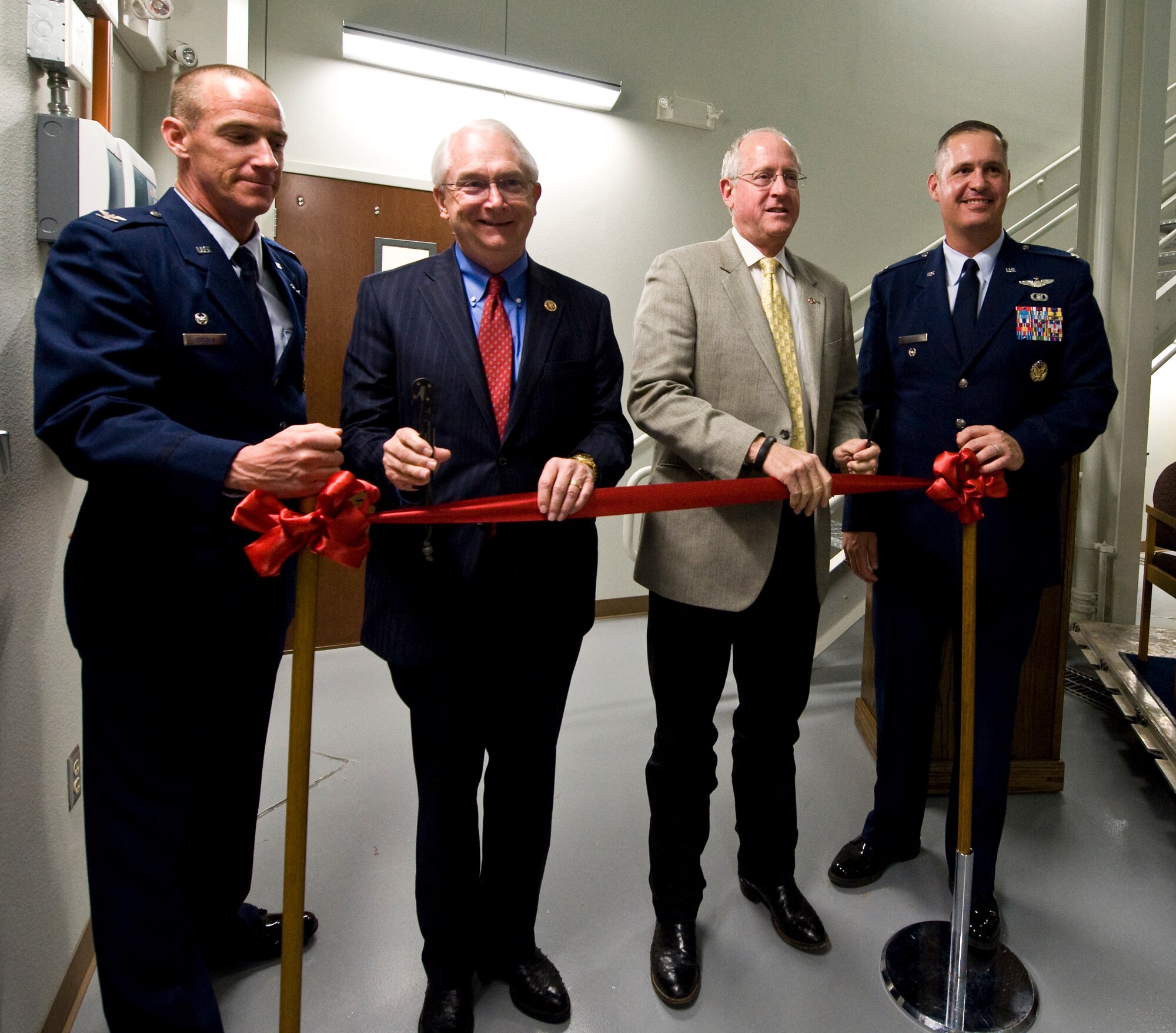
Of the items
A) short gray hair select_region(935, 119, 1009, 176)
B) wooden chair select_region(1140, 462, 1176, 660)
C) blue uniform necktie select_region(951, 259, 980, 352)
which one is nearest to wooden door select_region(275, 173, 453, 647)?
short gray hair select_region(935, 119, 1009, 176)

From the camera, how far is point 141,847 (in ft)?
4.90

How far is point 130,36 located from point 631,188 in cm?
271

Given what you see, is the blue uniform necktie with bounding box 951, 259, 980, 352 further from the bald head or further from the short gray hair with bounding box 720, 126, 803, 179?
the bald head

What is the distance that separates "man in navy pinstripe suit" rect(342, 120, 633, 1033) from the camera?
153cm

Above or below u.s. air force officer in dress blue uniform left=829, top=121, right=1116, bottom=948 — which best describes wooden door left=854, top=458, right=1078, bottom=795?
below

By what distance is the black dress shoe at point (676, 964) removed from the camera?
1805 millimetres

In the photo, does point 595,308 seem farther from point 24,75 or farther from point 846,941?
point 846,941

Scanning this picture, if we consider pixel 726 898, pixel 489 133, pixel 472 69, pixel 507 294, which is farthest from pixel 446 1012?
pixel 472 69

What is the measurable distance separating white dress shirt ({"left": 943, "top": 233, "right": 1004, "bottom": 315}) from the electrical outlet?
241 centimetres

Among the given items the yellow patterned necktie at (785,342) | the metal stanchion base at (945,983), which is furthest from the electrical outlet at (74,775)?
the metal stanchion base at (945,983)

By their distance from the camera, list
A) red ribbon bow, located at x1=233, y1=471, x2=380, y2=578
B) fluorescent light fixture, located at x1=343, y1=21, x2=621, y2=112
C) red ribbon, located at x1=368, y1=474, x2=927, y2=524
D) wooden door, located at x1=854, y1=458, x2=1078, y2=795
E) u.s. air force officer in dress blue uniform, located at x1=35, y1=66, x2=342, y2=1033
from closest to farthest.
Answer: red ribbon bow, located at x1=233, y1=471, x2=380, y2=578, u.s. air force officer in dress blue uniform, located at x1=35, y1=66, x2=342, y2=1033, red ribbon, located at x1=368, y1=474, x2=927, y2=524, wooden door, located at x1=854, y1=458, x2=1078, y2=795, fluorescent light fixture, located at x1=343, y1=21, x2=621, y2=112

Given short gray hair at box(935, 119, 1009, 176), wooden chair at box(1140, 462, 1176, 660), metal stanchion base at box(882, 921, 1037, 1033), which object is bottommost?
metal stanchion base at box(882, 921, 1037, 1033)

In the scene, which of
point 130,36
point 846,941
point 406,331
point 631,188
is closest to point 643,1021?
point 846,941

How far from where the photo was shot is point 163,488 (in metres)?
1.27
